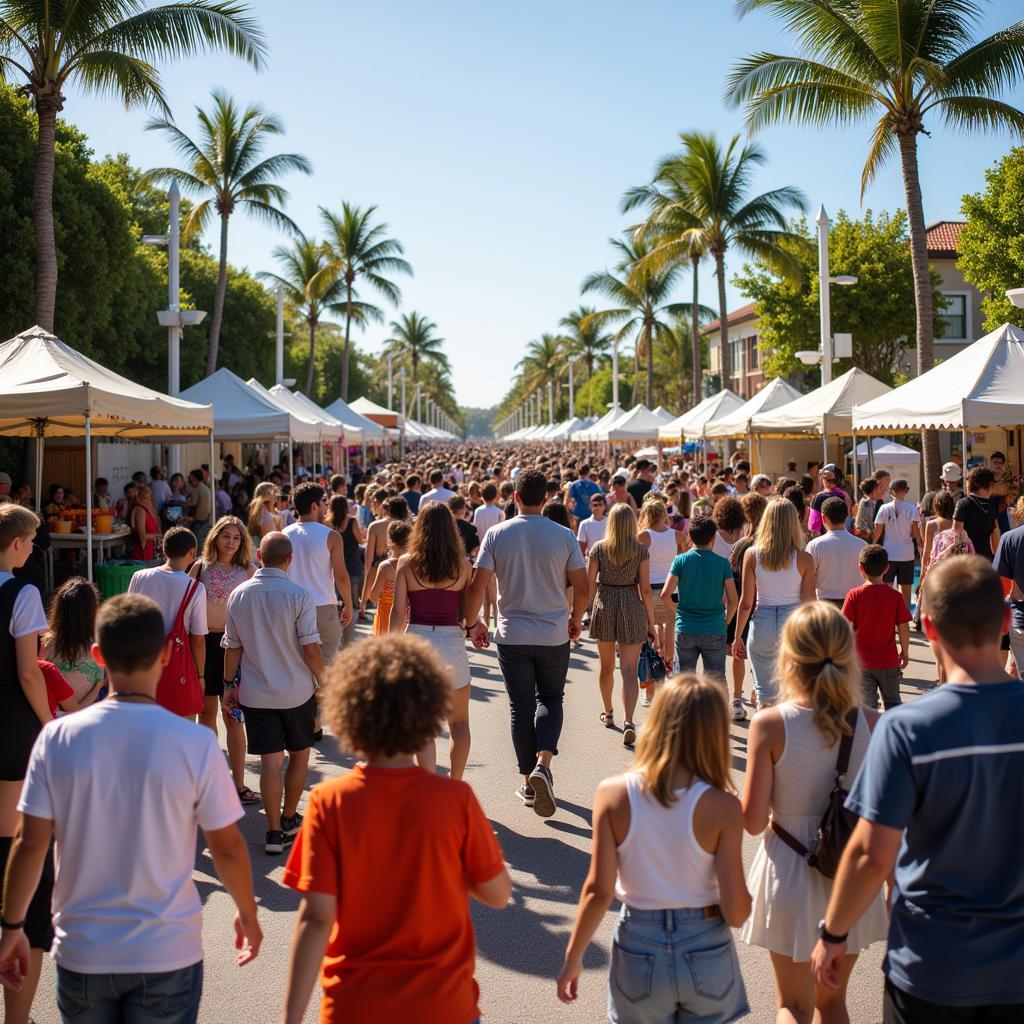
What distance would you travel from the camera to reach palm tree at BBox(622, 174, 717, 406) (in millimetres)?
32028

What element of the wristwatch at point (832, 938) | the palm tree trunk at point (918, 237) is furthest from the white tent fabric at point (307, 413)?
the wristwatch at point (832, 938)

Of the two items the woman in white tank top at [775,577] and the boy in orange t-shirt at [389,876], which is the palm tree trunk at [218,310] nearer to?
the woman in white tank top at [775,577]

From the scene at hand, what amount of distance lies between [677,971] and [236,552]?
4690mm

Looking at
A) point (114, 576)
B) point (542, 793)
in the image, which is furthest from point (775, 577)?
point (114, 576)

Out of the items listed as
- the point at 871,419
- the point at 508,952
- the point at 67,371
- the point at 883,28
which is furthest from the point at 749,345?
the point at 508,952

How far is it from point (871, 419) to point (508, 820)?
30.2 feet

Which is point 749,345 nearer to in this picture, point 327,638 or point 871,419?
point 871,419

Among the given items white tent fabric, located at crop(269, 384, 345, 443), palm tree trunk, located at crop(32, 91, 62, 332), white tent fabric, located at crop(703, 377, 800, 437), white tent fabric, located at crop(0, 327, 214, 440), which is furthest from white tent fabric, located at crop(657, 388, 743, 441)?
white tent fabric, located at crop(0, 327, 214, 440)

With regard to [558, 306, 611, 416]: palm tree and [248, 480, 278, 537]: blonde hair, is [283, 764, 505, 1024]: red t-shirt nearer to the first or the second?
[248, 480, 278, 537]: blonde hair

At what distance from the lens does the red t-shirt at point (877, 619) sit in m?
6.87

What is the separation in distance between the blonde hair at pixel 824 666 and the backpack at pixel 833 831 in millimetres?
73

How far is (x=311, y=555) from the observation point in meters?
8.12

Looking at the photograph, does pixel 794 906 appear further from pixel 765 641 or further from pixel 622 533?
pixel 622 533

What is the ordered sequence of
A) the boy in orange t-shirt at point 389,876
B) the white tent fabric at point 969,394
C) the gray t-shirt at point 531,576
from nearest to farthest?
the boy in orange t-shirt at point 389,876
the gray t-shirt at point 531,576
the white tent fabric at point 969,394
